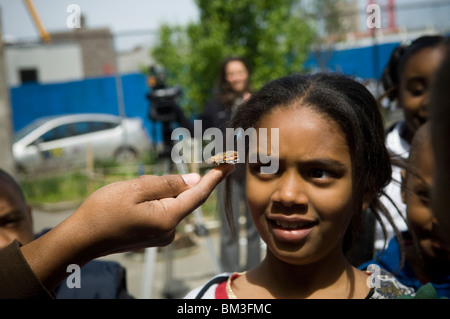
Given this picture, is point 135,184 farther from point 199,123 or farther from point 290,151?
point 199,123

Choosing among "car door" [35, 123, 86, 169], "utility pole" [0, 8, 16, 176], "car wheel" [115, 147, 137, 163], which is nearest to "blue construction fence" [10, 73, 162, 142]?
"car wheel" [115, 147, 137, 163]

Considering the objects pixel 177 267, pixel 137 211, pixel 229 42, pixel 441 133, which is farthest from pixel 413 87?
pixel 229 42

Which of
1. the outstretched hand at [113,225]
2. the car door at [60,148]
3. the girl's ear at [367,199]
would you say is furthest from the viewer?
the car door at [60,148]

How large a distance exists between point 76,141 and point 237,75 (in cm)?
758

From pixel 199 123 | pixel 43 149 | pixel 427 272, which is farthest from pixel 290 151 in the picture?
pixel 43 149

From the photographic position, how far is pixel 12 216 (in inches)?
63.9

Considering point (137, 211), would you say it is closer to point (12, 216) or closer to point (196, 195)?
point (196, 195)

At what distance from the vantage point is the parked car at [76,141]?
10445mm

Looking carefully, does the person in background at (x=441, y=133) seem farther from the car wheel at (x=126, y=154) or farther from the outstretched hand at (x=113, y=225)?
the car wheel at (x=126, y=154)

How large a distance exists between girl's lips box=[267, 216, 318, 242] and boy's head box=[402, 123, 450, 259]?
444mm

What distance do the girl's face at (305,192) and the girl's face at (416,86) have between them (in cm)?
98

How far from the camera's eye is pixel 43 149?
1063 centimetres

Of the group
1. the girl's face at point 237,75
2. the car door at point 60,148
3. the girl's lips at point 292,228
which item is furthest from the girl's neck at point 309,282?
the car door at point 60,148
